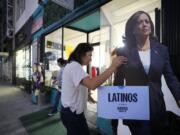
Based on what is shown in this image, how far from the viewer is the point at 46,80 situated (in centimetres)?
1075

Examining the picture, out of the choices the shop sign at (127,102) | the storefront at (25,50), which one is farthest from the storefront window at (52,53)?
the shop sign at (127,102)

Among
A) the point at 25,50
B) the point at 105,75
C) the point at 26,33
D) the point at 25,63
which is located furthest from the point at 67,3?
the point at 25,63

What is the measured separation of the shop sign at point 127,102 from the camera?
242 centimetres

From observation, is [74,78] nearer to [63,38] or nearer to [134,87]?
[134,87]

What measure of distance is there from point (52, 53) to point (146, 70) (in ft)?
26.5

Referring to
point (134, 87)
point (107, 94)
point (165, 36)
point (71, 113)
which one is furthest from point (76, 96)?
point (165, 36)

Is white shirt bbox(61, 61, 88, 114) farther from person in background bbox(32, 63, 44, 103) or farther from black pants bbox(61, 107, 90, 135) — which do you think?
person in background bbox(32, 63, 44, 103)

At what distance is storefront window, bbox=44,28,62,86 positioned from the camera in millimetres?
9667

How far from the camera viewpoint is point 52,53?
33.8 ft

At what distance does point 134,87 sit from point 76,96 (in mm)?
672

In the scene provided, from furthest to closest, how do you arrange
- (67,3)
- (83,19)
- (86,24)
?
(86,24)
(83,19)
(67,3)

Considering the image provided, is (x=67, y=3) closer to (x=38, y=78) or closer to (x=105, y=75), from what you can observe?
(x=38, y=78)

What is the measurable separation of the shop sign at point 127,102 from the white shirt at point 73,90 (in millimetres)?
359

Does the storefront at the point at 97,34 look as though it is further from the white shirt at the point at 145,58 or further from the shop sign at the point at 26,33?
the shop sign at the point at 26,33
